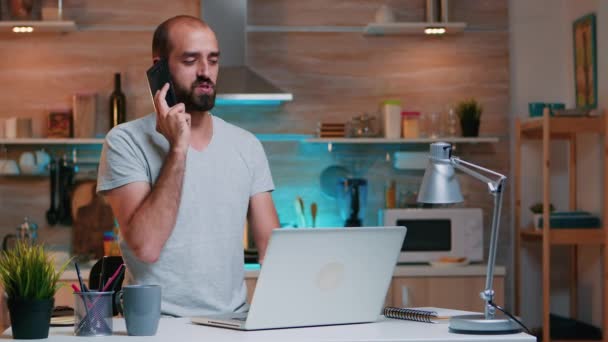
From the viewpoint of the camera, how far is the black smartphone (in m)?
2.48

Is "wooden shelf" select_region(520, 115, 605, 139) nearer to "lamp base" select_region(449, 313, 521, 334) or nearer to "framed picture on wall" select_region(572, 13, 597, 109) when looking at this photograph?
"framed picture on wall" select_region(572, 13, 597, 109)

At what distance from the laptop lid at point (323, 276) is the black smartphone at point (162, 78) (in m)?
0.67

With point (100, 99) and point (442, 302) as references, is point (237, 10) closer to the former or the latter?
point (100, 99)

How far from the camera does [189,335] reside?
2027 mm

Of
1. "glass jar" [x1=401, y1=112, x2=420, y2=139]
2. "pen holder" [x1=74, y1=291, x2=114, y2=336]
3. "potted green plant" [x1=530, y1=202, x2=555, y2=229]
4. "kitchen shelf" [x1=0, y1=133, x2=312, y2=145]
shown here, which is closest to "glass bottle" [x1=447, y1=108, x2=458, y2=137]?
"glass jar" [x1=401, y1=112, x2=420, y2=139]

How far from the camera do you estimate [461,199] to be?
2.15 m

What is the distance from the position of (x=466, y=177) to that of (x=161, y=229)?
3270mm

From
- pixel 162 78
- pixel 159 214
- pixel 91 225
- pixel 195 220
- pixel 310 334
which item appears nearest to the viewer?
pixel 310 334

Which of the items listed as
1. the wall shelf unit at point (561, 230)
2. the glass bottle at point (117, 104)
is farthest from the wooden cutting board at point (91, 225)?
the wall shelf unit at point (561, 230)

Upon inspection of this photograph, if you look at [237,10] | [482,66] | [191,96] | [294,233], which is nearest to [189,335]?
[294,233]

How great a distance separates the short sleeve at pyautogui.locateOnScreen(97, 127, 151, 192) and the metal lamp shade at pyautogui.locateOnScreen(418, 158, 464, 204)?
0.68 meters

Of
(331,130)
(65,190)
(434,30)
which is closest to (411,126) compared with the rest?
(331,130)

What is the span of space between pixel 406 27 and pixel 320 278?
3222 mm

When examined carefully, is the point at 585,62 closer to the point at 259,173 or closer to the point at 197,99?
the point at 259,173
